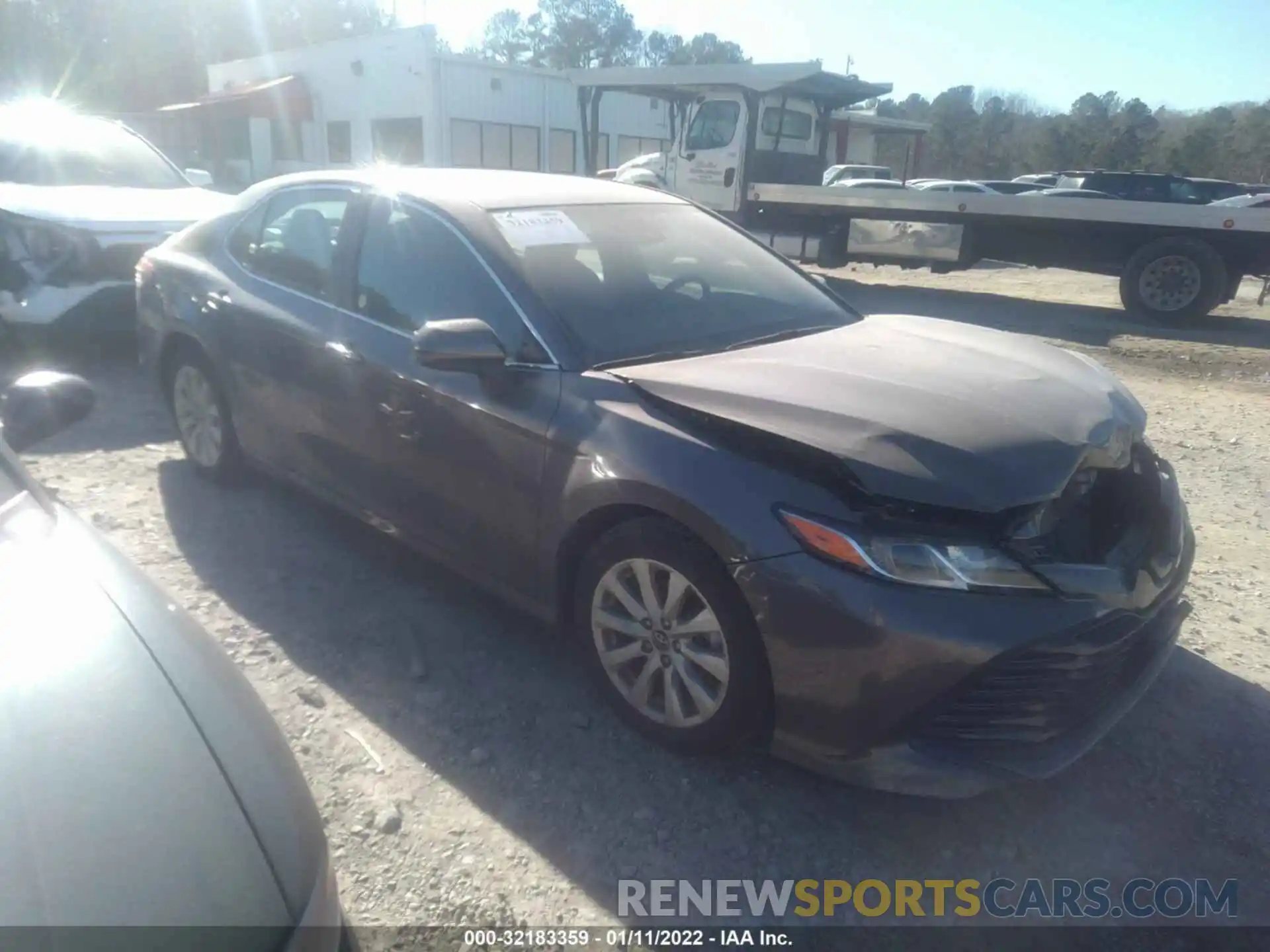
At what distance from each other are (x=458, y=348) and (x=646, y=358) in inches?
23.4

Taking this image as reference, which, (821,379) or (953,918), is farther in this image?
(821,379)

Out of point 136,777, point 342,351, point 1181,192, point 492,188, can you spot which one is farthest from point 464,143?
point 136,777

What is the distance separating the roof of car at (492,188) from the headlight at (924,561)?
6.03 ft

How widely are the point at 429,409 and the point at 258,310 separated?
4.15 feet

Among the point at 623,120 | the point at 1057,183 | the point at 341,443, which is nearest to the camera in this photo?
the point at 341,443

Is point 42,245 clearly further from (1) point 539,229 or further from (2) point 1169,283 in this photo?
(2) point 1169,283

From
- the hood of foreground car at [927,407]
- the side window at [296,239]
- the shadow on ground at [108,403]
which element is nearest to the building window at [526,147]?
the shadow on ground at [108,403]

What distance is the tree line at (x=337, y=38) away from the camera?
123ft

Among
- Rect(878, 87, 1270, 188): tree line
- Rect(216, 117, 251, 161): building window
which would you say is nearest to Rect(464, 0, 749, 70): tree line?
Rect(878, 87, 1270, 188): tree line

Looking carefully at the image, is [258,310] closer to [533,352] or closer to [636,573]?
[533,352]

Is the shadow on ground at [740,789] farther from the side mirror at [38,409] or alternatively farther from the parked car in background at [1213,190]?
the parked car in background at [1213,190]

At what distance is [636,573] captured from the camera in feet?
Result: 8.86

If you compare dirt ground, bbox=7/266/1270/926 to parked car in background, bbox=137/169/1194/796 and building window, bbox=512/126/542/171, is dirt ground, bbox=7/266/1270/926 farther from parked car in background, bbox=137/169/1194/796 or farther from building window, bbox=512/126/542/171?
building window, bbox=512/126/542/171

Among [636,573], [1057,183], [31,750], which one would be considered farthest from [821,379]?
[1057,183]
